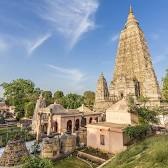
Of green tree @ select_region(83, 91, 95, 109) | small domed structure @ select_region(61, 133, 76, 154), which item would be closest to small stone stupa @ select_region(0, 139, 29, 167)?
small domed structure @ select_region(61, 133, 76, 154)

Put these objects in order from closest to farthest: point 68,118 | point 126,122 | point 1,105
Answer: point 126,122, point 68,118, point 1,105

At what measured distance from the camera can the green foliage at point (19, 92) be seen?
205 ft

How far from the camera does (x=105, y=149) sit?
68.9 feet

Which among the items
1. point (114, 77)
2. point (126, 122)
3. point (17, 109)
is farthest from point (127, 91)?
point (17, 109)

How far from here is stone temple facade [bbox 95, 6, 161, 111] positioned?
40531mm

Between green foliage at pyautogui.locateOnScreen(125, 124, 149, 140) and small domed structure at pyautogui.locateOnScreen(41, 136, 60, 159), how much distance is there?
823 cm

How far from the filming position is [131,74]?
147ft

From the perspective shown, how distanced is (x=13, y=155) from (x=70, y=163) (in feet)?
21.7

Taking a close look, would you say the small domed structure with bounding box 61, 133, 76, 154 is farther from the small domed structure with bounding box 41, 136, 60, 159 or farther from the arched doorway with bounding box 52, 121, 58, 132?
the arched doorway with bounding box 52, 121, 58, 132

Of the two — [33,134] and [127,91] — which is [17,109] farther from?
[127,91]

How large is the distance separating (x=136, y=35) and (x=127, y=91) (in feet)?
52.3

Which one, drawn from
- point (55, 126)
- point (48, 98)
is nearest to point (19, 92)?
point (48, 98)

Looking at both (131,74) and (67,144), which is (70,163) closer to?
(67,144)

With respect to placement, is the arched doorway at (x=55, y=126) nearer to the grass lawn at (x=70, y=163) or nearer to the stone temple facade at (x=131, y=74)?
the grass lawn at (x=70, y=163)
